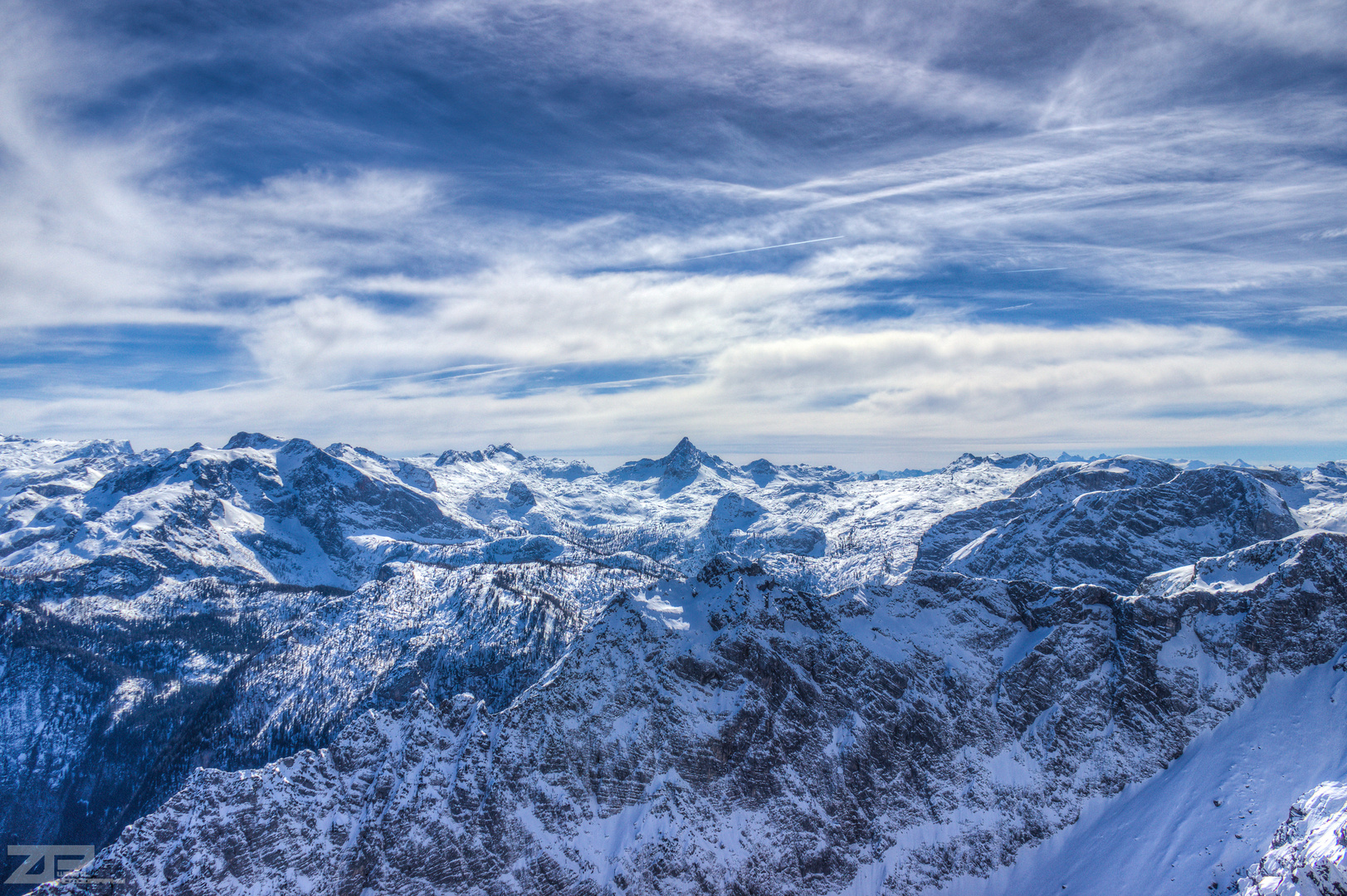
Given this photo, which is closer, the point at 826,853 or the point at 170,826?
the point at 170,826

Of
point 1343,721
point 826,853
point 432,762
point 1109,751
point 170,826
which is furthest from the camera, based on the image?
point 1109,751

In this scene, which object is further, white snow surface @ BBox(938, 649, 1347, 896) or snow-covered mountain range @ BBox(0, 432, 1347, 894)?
white snow surface @ BBox(938, 649, 1347, 896)

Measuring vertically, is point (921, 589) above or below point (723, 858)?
above

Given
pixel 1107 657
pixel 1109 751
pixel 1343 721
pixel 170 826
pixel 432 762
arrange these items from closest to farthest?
pixel 170 826 → pixel 432 762 → pixel 1343 721 → pixel 1109 751 → pixel 1107 657

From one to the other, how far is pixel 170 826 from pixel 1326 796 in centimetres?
20768

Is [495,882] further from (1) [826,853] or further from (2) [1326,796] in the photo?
(2) [1326,796]

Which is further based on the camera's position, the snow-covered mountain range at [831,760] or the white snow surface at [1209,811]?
the white snow surface at [1209,811]

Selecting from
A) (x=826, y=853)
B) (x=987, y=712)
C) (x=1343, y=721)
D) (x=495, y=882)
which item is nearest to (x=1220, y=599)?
(x=1343, y=721)

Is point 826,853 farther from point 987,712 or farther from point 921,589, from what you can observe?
point 921,589

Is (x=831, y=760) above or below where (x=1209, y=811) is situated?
above

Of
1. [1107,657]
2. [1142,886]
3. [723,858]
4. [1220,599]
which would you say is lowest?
[1142,886]

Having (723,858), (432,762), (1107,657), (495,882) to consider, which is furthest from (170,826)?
(1107,657)

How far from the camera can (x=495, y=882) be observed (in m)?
124

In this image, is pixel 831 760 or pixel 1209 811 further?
pixel 831 760
